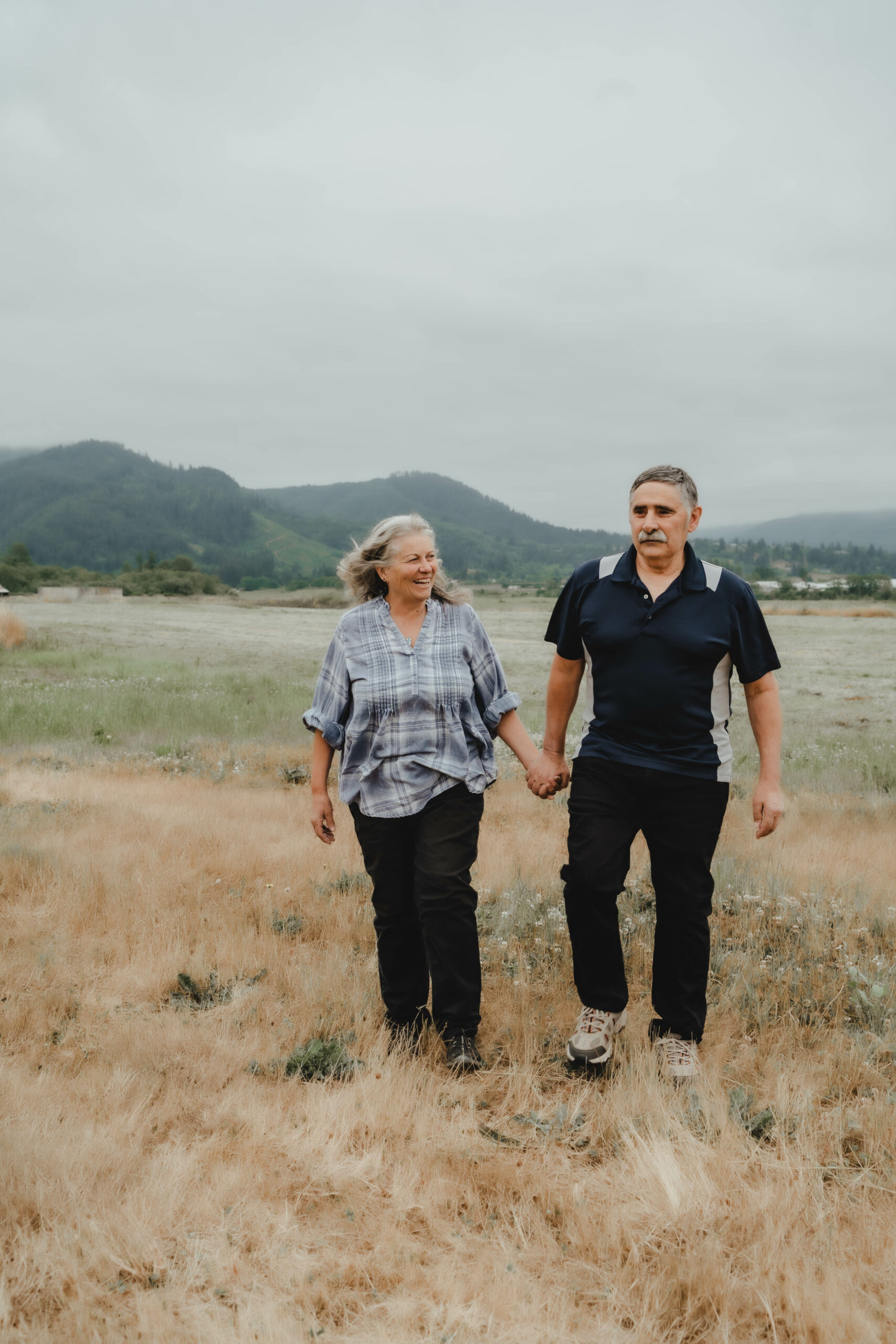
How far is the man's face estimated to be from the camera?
3.65 meters

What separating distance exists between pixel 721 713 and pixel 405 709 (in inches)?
53.7

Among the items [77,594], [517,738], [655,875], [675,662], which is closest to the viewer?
[675,662]

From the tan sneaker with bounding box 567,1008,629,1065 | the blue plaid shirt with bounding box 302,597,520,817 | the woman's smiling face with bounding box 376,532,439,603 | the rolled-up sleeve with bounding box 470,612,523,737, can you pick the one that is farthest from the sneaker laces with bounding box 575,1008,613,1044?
the woman's smiling face with bounding box 376,532,439,603

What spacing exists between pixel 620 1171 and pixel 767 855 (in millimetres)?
4336

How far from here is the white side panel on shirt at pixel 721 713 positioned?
369cm

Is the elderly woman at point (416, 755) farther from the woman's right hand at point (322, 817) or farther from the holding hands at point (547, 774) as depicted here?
the holding hands at point (547, 774)

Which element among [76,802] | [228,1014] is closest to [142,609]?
[76,802]

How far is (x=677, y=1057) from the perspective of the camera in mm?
3676

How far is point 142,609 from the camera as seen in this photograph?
59188 millimetres

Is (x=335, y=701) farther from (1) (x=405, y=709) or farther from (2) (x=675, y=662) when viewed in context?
(2) (x=675, y=662)

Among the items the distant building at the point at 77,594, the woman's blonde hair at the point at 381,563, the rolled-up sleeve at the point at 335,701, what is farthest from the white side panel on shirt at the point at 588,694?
the distant building at the point at 77,594

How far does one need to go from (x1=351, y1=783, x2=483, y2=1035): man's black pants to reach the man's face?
52.2 inches

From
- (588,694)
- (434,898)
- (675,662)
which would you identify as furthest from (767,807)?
(434,898)

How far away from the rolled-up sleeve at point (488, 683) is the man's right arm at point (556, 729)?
0.62ft
